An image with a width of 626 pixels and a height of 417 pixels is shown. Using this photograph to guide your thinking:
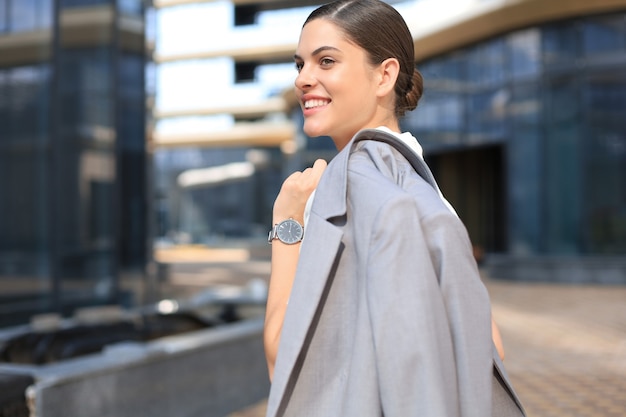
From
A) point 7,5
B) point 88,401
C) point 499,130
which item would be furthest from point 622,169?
point 88,401

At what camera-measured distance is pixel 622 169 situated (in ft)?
59.0

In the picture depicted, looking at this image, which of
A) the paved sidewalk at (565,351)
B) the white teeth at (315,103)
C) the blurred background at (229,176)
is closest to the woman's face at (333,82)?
the white teeth at (315,103)

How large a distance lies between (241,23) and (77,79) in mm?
28395

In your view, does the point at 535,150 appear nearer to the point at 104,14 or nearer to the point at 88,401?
the point at 104,14

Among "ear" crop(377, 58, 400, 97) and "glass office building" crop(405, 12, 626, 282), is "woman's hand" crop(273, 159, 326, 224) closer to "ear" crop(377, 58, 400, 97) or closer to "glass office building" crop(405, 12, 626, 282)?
"ear" crop(377, 58, 400, 97)

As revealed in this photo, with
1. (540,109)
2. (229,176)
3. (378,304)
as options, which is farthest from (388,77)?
(229,176)

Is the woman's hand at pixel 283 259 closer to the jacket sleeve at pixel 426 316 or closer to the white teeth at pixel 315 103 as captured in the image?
the white teeth at pixel 315 103

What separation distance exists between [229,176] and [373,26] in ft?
128

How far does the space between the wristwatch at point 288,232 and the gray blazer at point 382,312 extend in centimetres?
13

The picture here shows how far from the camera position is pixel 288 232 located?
142cm

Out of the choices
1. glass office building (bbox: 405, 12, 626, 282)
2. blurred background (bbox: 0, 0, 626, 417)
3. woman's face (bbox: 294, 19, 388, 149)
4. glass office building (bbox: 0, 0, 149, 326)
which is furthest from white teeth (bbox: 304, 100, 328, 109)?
glass office building (bbox: 405, 12, 626, 282)

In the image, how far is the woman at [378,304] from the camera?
3.71ft

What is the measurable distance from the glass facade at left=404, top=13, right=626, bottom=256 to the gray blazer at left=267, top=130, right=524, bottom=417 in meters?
16.9

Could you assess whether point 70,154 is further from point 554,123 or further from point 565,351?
point 554,123
